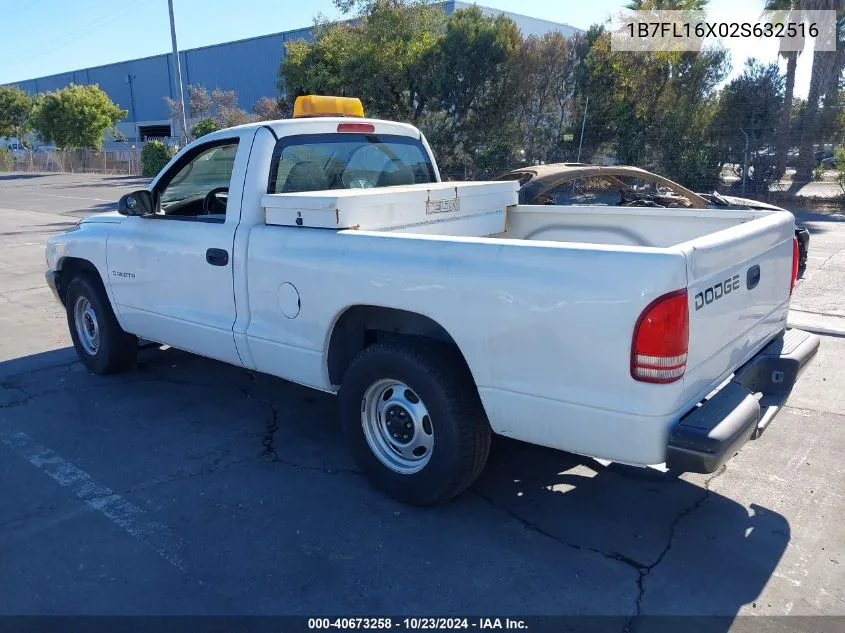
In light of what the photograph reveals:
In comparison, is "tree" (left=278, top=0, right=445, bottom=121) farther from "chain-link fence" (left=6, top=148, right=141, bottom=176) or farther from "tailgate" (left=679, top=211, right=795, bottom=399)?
"chain-link fence" (left=6, top=148, right=141, bottom=176)

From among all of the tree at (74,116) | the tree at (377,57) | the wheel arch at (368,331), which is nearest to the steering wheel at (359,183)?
the wheel arch at (368,331)

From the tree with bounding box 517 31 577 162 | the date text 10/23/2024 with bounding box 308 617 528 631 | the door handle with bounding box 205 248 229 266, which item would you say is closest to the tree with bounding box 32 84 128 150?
the tree with bounding box 517 31 577 162

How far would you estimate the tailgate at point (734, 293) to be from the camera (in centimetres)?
292

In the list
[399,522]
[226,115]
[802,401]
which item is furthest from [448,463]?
[226,115]

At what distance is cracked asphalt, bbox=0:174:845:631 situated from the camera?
3.03 metres

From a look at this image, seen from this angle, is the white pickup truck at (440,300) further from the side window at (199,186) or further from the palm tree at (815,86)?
the palm tree at (815,86)

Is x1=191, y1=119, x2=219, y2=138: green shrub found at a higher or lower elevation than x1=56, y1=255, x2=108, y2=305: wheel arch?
higher

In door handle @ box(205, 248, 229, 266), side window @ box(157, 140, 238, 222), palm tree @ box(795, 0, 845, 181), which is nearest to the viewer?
door handle @ box(205, 248, 229, 266)

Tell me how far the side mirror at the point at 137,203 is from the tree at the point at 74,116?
4710 centimetres

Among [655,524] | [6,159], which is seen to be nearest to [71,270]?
[655,524]

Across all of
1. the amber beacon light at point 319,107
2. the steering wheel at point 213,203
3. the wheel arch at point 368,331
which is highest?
the amber beacon light at point 319,107

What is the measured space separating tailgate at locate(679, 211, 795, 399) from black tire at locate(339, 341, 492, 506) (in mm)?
1028

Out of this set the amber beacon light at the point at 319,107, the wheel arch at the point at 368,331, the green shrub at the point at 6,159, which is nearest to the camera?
the wheel arch at the point at 368,331

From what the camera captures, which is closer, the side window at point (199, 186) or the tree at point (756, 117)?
the side window at point (199, 186)
